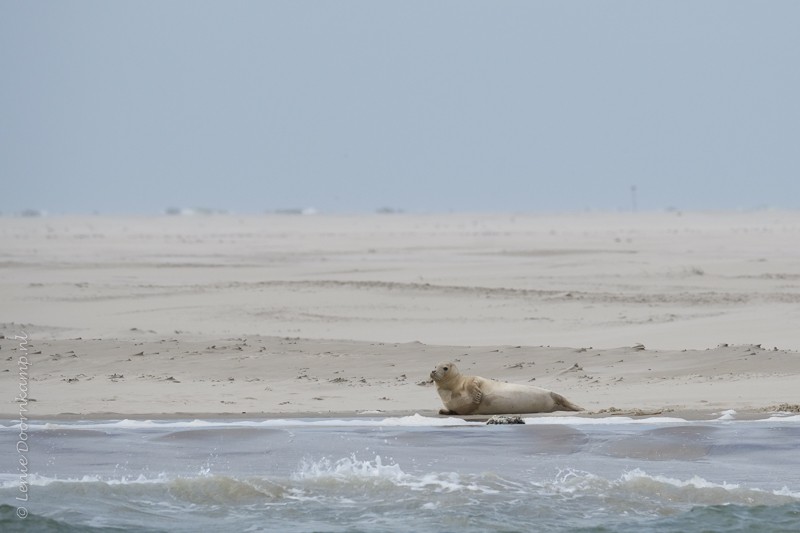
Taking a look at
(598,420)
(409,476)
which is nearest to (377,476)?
(409,476)

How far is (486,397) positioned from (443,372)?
409 mm

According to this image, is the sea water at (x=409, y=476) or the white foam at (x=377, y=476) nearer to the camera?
the sea water at (x=409, y=476)

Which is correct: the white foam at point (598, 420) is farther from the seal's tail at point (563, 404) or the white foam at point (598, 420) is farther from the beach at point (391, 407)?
the seal's tail at point (563, 404)

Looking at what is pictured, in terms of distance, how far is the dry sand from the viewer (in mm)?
10812

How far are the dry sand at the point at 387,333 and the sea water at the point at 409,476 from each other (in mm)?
821

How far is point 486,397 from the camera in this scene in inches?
392

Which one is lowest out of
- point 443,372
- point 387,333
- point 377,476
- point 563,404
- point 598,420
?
point 377,476

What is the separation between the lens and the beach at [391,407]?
299 inches

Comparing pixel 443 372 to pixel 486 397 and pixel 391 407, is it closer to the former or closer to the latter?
pixel 486 397

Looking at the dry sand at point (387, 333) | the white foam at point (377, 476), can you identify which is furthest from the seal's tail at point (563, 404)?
the white foam at point (377, 476)

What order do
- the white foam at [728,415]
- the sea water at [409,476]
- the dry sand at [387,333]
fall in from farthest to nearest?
the dry sand at [387,333]
the white foam at [728,415]
the sea water at [409,476]

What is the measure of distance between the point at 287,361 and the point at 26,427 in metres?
3.35

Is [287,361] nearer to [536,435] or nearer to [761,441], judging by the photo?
[536,435]

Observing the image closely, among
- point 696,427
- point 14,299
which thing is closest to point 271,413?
point 696,427
